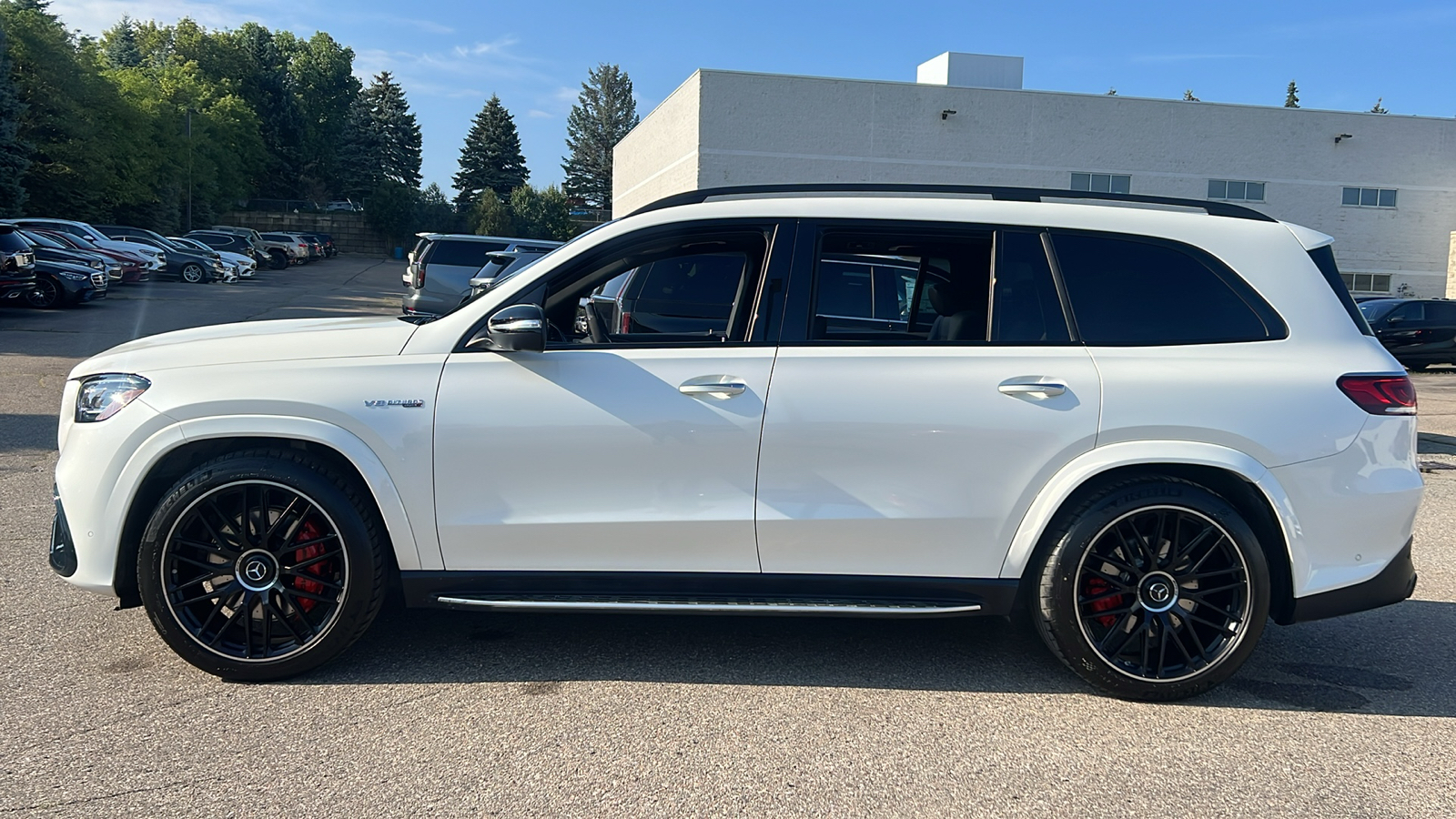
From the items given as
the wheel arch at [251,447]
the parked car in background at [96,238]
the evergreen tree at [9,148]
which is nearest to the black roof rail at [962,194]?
the wheel arch at [251,447]

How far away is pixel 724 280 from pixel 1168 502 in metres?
2.00

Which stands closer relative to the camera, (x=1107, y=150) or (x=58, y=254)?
(x=58, y=254)

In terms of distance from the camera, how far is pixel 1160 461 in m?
3.79

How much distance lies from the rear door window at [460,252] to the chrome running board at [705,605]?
15.1m

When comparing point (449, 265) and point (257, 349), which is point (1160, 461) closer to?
point (257, 349)

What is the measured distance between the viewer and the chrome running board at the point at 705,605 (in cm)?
379

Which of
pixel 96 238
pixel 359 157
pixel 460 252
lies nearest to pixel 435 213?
pixel 359 157

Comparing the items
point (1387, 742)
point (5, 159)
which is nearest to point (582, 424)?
point (1387, 742)

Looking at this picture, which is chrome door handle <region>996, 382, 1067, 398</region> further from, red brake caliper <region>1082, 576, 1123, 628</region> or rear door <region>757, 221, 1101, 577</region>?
red brake caliper <region>1082, 576, 1123, 628</region>

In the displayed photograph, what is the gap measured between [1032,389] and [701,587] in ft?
4.76

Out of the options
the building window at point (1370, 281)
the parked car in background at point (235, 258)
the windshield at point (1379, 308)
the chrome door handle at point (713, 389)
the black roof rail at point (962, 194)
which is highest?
the building window at point (1370, 281)

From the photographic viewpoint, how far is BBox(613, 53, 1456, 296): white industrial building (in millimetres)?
38938

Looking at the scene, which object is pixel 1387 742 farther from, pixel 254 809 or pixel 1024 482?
pixel 254 809

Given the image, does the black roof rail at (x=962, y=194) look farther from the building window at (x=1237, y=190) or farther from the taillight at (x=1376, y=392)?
the building window at (x=1237, y=190)
